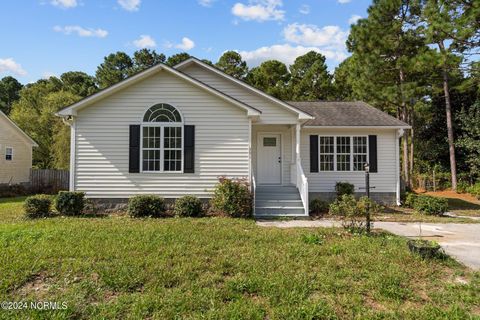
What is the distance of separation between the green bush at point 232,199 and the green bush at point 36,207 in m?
5.26

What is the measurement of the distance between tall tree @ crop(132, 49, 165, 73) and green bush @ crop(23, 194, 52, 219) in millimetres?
27248

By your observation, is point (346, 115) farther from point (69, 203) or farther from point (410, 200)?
point (69, 203)

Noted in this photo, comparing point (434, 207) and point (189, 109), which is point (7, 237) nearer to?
point (189, 109)

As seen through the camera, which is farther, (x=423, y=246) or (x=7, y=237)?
(x=7, y=237)

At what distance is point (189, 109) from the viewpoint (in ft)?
33.2

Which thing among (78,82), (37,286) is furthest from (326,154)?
(78,82)

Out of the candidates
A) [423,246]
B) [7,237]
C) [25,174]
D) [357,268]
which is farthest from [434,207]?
[25,174]

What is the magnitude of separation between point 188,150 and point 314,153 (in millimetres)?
5310

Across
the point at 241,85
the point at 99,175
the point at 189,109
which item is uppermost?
the point at 241,85

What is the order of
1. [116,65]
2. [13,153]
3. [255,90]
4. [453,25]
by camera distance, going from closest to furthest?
[255,90] → [453,25] → [13,153] → [116,65]

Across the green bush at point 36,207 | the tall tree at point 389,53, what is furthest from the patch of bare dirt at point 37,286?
the tall tree at point 389,53

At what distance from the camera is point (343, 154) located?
1233 cm

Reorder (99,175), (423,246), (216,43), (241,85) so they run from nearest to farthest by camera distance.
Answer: (423,246) → (99,175) → (241,85) → (216,43)

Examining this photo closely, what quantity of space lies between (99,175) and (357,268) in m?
8.52
